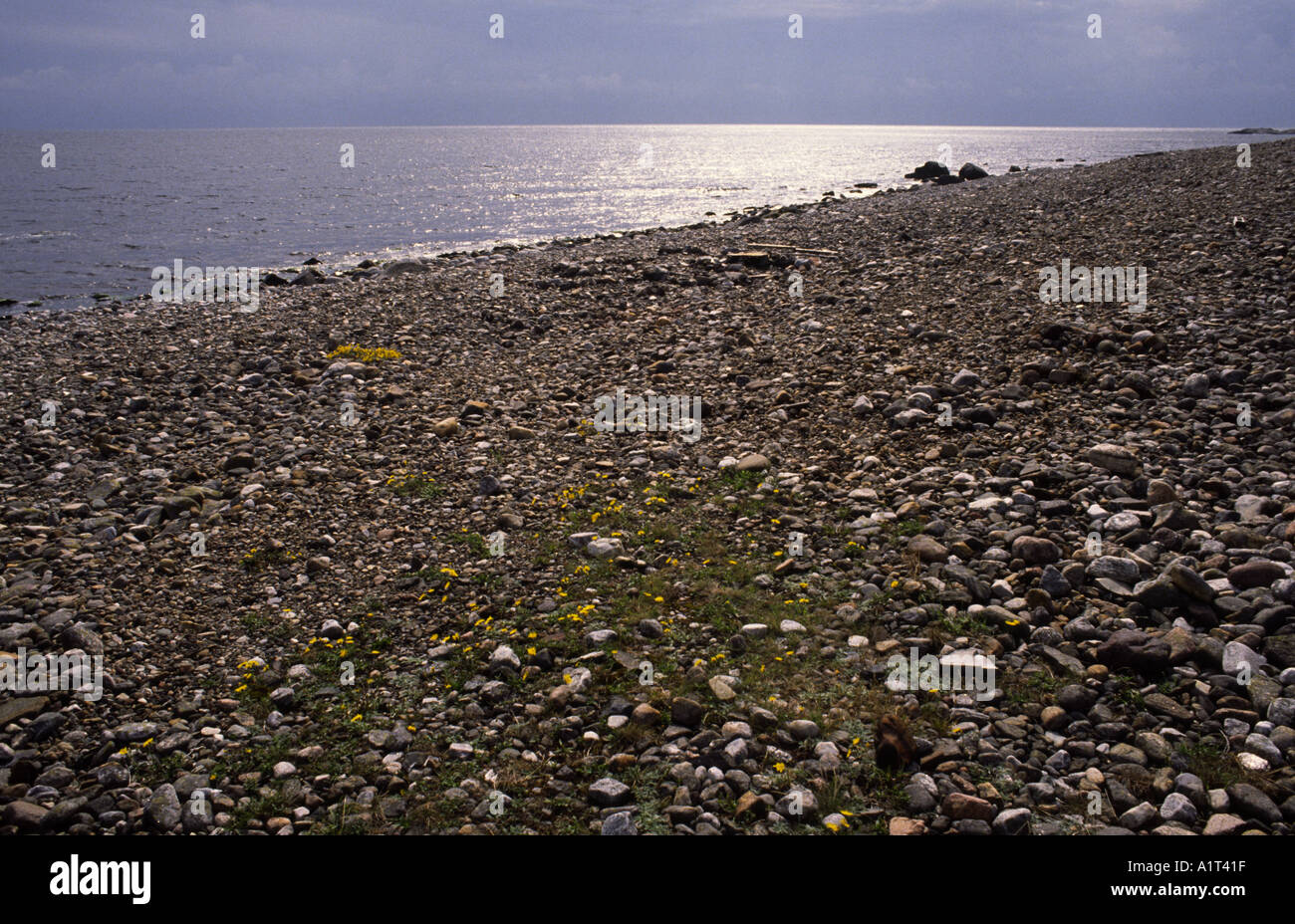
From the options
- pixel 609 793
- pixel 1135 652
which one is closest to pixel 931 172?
pixel 1135 652

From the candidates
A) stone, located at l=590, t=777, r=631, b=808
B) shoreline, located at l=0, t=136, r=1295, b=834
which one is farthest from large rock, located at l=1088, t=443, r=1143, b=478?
stone, located at l=590, t=777, r=631, b=808

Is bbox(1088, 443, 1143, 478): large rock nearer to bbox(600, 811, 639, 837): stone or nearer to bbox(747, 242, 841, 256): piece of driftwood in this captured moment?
bbox(600, 811, 639, 837): stone

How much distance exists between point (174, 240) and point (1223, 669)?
4835cm

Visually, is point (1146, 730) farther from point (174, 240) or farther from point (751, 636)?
point (174, 240)

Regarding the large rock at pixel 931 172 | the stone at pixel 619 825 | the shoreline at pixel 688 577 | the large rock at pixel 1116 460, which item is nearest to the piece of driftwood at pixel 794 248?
the shoreline at pixel 688 577

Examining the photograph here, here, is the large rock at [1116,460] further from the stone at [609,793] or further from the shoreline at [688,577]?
the stone at [609,793]

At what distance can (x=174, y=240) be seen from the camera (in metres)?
40.6

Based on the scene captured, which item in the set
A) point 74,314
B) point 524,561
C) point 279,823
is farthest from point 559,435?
point 74,314

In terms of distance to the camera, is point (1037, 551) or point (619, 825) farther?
point (1037, 551)

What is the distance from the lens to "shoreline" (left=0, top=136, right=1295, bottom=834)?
5199 mm

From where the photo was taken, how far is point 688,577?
7.86m

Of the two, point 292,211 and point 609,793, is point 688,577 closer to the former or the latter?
point 609,793

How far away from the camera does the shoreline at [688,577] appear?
5199 millimetres

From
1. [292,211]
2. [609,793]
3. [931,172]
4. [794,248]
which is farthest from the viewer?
[931,172]
